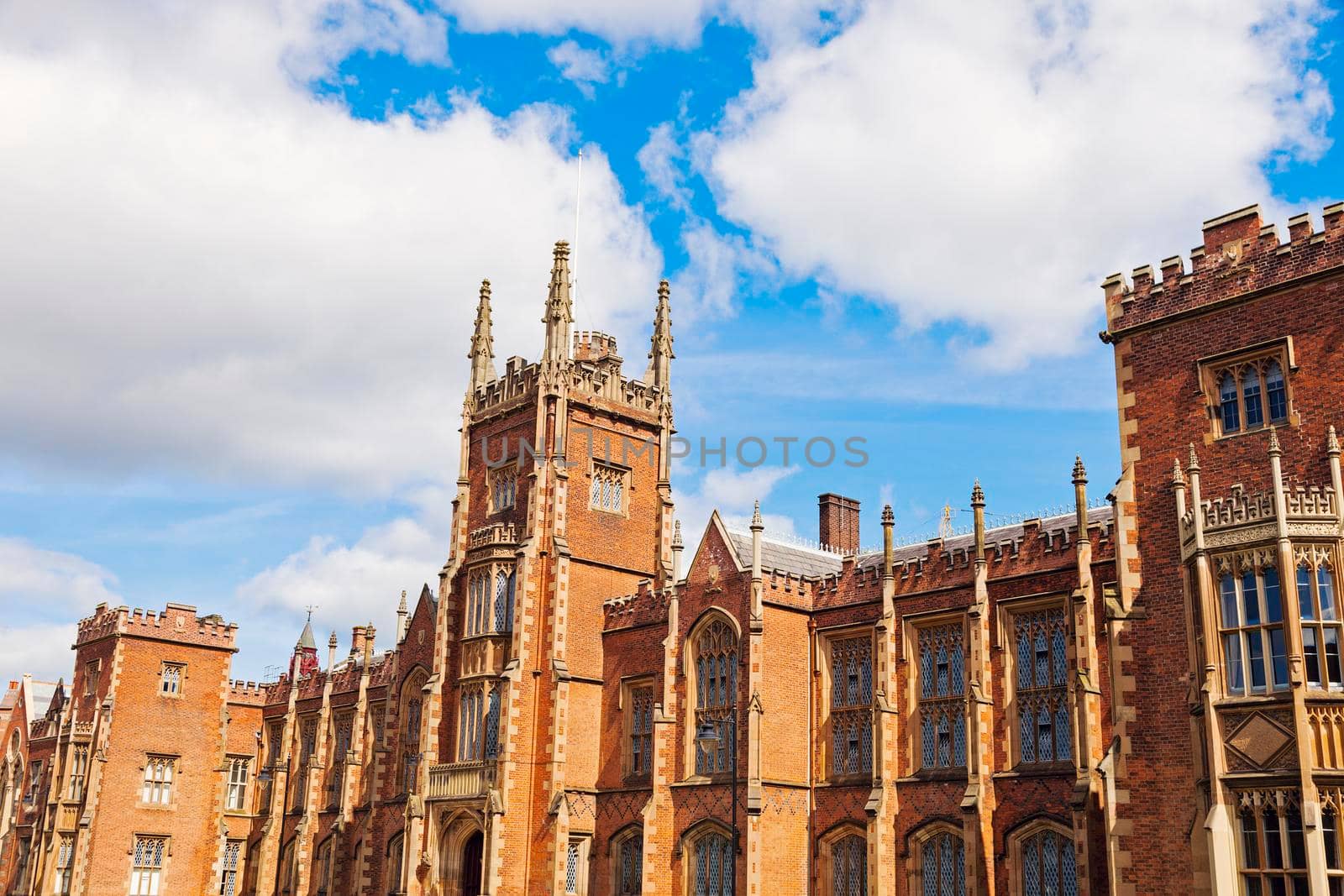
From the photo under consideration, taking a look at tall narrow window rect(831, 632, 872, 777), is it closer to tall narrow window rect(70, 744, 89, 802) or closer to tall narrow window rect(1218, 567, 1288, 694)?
tall narrow window rect(1218, 567, 1288, 694)

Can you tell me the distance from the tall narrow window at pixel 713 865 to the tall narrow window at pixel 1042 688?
814 centimetres

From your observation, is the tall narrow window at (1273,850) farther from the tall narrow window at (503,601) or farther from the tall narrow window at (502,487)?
the tall narrow window at (502,487)

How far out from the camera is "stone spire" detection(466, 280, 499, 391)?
45.5m

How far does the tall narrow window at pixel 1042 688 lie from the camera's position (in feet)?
94.9

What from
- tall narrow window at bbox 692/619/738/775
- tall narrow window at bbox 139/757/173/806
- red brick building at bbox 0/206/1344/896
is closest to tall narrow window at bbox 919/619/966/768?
red brick building at bbox 0/206/1344/896

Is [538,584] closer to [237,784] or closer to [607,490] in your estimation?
[607,490]

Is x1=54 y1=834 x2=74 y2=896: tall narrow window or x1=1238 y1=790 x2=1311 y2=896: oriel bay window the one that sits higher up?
x1=1238 y1=790 x2=1311 y2=896: oriel bay window

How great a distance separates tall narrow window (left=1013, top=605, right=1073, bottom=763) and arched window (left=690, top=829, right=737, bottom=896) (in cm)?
813

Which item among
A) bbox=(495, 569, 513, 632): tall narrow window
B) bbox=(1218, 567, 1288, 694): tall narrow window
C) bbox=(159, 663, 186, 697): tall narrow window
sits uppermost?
bbox=(495, 569, 513, 632): tall narrow window

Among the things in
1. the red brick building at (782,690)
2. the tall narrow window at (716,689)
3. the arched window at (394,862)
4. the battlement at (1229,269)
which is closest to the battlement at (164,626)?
the red brick building at (782,690)

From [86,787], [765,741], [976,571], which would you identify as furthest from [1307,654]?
[86,787]

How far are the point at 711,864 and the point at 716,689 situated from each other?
446 centimetres

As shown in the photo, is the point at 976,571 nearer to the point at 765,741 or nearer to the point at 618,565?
the point at 765,741

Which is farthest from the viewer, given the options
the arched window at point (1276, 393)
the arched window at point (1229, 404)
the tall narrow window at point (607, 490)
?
the tall narrow window at point (607, 490)
